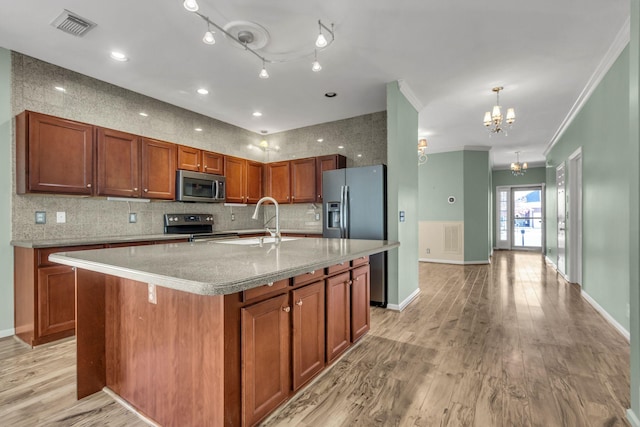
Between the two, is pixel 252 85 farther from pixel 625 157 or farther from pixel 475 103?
pixel 625 157

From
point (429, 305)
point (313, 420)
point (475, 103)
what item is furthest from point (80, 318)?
point (475, 103)

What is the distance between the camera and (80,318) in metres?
1.84

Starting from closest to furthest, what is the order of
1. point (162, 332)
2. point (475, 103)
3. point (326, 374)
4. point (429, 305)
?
point (162, 332) → point (326, 374) → point (429, 305) → point (475, 103)

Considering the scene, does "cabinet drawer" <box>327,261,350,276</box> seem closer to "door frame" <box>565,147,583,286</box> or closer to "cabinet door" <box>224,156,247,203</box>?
"cabinet door" <box>224,156,247,203</box>

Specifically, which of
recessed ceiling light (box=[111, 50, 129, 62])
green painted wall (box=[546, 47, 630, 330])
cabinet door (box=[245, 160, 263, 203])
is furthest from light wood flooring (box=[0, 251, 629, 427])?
cabinet door (box=[245, 160, 263, 203])

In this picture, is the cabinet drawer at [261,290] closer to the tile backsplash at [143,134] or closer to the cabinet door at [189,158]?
the tile backsplash at [143,134]

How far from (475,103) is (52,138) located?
5030 millimetres

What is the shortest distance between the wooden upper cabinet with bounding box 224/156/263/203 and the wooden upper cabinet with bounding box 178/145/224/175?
0.14m

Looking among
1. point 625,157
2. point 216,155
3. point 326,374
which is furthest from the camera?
point 216,155

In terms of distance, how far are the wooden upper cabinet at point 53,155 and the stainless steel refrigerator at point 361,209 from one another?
276 centimetres

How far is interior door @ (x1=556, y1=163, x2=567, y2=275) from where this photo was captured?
541cm

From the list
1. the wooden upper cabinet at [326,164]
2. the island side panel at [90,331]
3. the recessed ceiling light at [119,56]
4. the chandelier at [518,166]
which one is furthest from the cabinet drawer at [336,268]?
the chandelier at [518,166]

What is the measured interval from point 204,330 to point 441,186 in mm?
7091

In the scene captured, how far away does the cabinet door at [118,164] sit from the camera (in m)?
3.36
